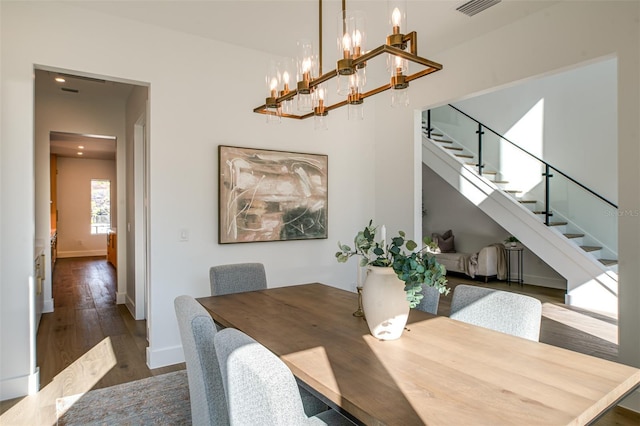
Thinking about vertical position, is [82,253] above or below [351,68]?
below

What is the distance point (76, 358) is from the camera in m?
3.50

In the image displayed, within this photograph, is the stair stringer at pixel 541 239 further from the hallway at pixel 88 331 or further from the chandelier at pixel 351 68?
the hallway at pixel 88 331

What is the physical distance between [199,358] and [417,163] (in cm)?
342

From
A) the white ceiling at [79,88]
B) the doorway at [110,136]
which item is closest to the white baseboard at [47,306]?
the doorway at [110,136]

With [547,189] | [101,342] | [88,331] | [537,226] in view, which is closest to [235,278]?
[101,342]

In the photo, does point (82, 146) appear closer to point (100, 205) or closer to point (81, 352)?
point (100, 205)

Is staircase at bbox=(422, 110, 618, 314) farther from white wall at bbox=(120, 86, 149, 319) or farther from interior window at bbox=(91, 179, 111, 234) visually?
interior window at bbox=(91, 179, 111, 234)

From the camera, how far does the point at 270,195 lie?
3.89 meters

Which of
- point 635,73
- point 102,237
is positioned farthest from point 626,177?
point 102,237

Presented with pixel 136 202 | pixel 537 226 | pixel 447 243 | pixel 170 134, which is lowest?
pixel 447 243

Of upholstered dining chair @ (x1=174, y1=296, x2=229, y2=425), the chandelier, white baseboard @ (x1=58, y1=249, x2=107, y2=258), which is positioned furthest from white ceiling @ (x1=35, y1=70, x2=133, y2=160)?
white baseboard @ (x1=58, y1=249, x2=107, y2=258)

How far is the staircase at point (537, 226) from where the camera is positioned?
5289 millimetres

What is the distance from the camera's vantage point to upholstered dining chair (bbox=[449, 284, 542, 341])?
1.84 m

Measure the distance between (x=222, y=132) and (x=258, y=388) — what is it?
3.03m
